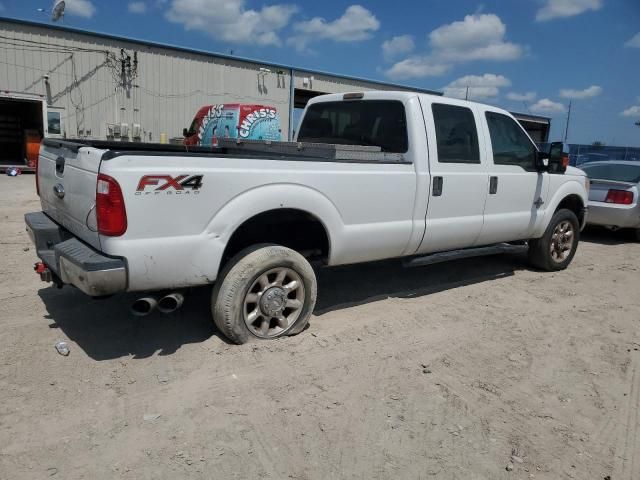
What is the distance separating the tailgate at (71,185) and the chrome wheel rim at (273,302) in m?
1.16

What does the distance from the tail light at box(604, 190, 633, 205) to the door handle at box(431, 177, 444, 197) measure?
19.4 feet

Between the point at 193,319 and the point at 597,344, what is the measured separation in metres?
3.49

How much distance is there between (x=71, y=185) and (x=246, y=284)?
1384mm

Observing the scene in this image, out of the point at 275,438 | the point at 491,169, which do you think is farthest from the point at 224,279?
the point at 491,169

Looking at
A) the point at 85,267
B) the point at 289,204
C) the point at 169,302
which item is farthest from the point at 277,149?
the point at 85,267

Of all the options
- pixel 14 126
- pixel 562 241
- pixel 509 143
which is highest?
pixel 14 126

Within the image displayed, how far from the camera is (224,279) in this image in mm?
3607

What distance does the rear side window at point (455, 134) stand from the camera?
15.9ft

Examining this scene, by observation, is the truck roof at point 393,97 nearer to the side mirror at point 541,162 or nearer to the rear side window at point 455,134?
the rear side window at point 455,134

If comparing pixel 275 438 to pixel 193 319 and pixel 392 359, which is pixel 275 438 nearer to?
pixel 392 359

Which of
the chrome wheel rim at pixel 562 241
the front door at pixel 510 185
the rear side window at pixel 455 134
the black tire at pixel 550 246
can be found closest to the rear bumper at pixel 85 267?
the rear side window at pixel 455 134

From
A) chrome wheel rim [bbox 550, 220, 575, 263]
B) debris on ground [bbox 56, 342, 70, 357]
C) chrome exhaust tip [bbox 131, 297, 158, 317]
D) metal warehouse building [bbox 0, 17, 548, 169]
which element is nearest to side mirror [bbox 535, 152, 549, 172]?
chrome wheel rim [bbox 550, 220, 575, 263]

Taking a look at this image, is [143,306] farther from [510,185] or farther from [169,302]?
[510,185]

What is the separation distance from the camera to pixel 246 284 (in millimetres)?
3619
